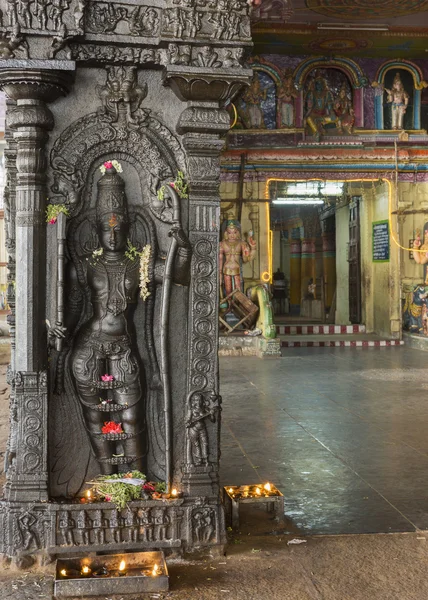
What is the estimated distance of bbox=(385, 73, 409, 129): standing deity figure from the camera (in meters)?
15.8

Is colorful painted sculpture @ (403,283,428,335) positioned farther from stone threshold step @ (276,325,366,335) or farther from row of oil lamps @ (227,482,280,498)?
row of oil lamps @ (227,482,280,498)

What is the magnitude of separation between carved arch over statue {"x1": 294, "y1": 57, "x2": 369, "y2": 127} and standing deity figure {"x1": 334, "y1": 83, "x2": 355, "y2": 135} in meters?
0.11

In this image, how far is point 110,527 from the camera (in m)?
3.98

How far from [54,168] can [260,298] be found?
993 cm

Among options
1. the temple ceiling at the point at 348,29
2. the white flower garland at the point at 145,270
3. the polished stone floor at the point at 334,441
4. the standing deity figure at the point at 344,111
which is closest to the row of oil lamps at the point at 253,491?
the polished stone floor at the point at 334,441

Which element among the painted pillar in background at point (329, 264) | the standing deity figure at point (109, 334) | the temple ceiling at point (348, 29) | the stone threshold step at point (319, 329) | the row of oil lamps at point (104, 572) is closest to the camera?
the row of oil lamps at point (104, 572)

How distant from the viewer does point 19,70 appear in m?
3.81

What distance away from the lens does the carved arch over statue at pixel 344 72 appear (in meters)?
15.8

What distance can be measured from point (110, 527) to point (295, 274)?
69.6 ft

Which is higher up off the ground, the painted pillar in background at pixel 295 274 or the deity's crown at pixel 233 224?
the deity's crown at pixel 233 224

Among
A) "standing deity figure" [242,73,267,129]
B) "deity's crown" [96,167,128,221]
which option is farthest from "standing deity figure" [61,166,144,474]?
"standing deity figure" [242,73,267,129]

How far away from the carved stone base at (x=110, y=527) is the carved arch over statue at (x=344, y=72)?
42.3 feet

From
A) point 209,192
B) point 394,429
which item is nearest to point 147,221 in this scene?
point 209,192

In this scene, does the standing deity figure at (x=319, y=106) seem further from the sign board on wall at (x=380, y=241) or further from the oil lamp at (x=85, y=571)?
the oil lamp at (x=85, y=571)
